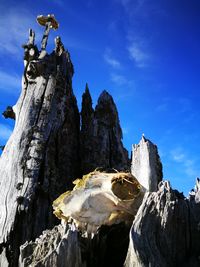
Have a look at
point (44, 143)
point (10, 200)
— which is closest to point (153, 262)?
point (10, 200)

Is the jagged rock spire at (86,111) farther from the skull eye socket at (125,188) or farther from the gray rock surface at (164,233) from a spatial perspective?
the gray rock surface at (164,233)

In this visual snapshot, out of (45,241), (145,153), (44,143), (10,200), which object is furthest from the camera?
(44,143)

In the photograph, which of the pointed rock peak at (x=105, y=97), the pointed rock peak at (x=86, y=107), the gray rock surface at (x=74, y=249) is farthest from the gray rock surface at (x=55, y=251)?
the pointed rock peak at (x=105, y=97)

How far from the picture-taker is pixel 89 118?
805 centimetres

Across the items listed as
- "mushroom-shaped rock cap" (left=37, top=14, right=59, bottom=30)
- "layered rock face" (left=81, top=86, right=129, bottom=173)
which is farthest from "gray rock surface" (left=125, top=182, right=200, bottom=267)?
"mushroom-shaped rock cap" (left=37, top=14, right=59, bottom=30)

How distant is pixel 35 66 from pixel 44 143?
182cm

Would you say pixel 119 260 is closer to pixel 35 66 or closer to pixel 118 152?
pixel 118 152

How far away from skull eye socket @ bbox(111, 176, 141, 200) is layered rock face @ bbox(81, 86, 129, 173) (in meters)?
3.09

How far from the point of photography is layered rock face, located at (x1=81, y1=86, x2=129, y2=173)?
7449 mm

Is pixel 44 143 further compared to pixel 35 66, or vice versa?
pixel 35 66

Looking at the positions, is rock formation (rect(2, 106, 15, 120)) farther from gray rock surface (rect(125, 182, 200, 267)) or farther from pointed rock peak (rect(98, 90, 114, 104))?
gray rock surface (rect(125, 182, 200, 267))

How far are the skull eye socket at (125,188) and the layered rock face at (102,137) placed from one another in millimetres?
3088

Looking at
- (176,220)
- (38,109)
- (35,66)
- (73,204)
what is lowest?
(176,220)

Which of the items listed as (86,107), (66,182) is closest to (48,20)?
(86,107)
